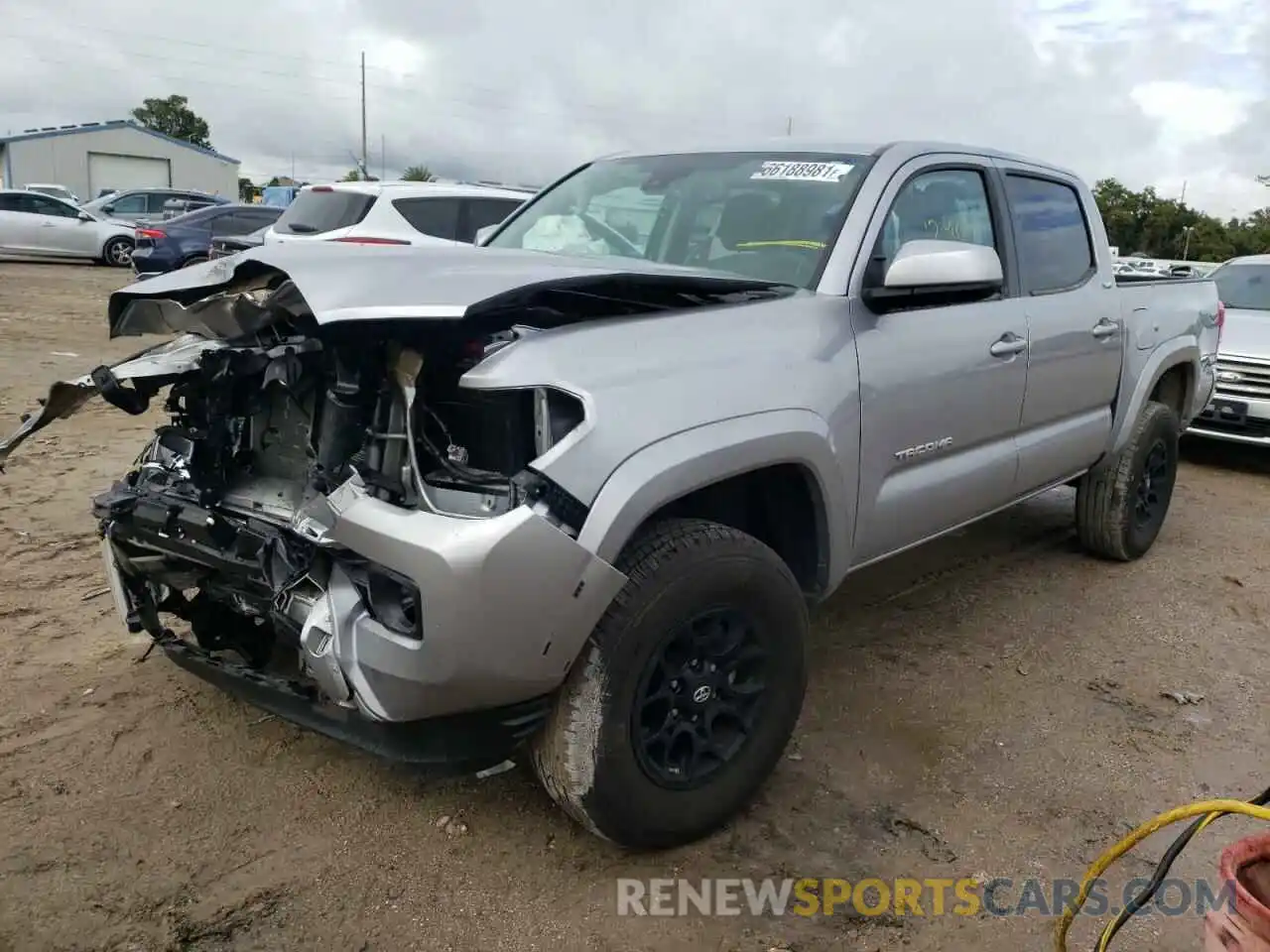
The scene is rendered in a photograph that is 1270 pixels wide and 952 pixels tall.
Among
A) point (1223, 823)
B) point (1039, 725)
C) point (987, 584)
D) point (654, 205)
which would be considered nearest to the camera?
point (1223, 823)

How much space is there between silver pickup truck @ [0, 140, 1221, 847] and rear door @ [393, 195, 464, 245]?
635 cm

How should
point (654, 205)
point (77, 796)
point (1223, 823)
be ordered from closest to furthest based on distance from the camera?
point (77, 796)
point (1223, 823)
point (654, 205)

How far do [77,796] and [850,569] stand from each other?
2.31 m

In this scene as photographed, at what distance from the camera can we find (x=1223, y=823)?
10.2 ft

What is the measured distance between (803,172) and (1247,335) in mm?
6219

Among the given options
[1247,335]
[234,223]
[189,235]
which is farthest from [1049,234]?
[234,223]

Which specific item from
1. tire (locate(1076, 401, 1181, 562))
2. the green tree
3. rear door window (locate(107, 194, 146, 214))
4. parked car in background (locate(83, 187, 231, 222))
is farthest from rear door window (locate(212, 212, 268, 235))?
the green tree

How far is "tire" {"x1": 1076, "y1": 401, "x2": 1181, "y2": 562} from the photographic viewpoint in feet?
16.5

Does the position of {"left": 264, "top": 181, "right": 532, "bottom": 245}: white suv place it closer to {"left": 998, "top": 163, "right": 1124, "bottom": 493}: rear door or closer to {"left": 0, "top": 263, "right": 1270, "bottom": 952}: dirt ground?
{"left": 0, "top": 263, "right": 1270, "bottom": 952}: dirt ground

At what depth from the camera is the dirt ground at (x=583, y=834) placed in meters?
2.46

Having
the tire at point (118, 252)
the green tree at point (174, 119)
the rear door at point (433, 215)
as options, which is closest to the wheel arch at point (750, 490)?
the rear door at point (433, 215)

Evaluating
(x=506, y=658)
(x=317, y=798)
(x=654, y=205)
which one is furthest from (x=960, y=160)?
(x=317, y=798)

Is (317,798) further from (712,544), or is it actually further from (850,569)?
(850,569)

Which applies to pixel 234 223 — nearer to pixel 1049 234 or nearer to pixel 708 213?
pixel 708 213
